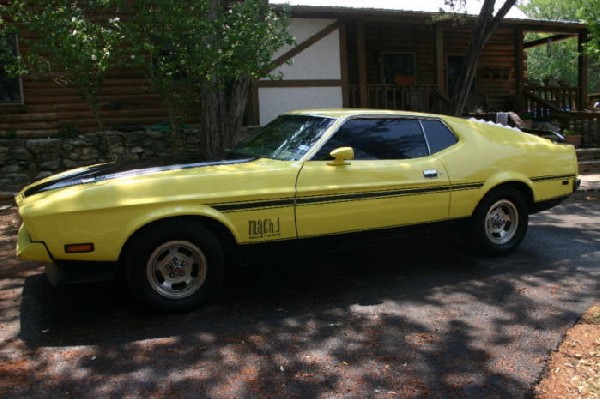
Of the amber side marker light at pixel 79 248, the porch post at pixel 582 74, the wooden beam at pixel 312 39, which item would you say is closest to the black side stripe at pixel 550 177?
the amber side marker light at pixel 79 248

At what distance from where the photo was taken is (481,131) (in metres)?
5.62

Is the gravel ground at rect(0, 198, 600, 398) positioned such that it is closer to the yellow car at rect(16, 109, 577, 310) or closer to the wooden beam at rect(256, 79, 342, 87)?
the yellow car at rect(16, 109, 577, 310)

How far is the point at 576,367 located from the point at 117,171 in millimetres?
3418

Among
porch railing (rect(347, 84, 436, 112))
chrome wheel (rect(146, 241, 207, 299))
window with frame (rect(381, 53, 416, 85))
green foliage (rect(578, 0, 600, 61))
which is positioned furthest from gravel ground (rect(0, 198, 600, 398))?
green foliage (rect(578, 0, 600, 61))

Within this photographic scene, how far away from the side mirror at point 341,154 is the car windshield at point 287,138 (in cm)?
26

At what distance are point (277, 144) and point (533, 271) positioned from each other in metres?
2.57

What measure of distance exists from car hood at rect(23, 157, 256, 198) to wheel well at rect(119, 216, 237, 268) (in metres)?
0.44

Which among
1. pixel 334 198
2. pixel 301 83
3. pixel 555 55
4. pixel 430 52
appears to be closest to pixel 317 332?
pixel 334 198

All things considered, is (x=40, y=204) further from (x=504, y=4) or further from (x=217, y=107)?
(x=504, y=4)

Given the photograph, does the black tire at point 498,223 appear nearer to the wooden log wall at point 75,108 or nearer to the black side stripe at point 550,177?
the black side stripe at point 550,177

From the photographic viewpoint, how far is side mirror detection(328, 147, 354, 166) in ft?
14.9

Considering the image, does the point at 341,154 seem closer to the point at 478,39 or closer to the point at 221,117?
the point at 221,117

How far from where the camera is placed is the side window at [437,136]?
5305mm

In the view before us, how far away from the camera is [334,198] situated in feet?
15.1
